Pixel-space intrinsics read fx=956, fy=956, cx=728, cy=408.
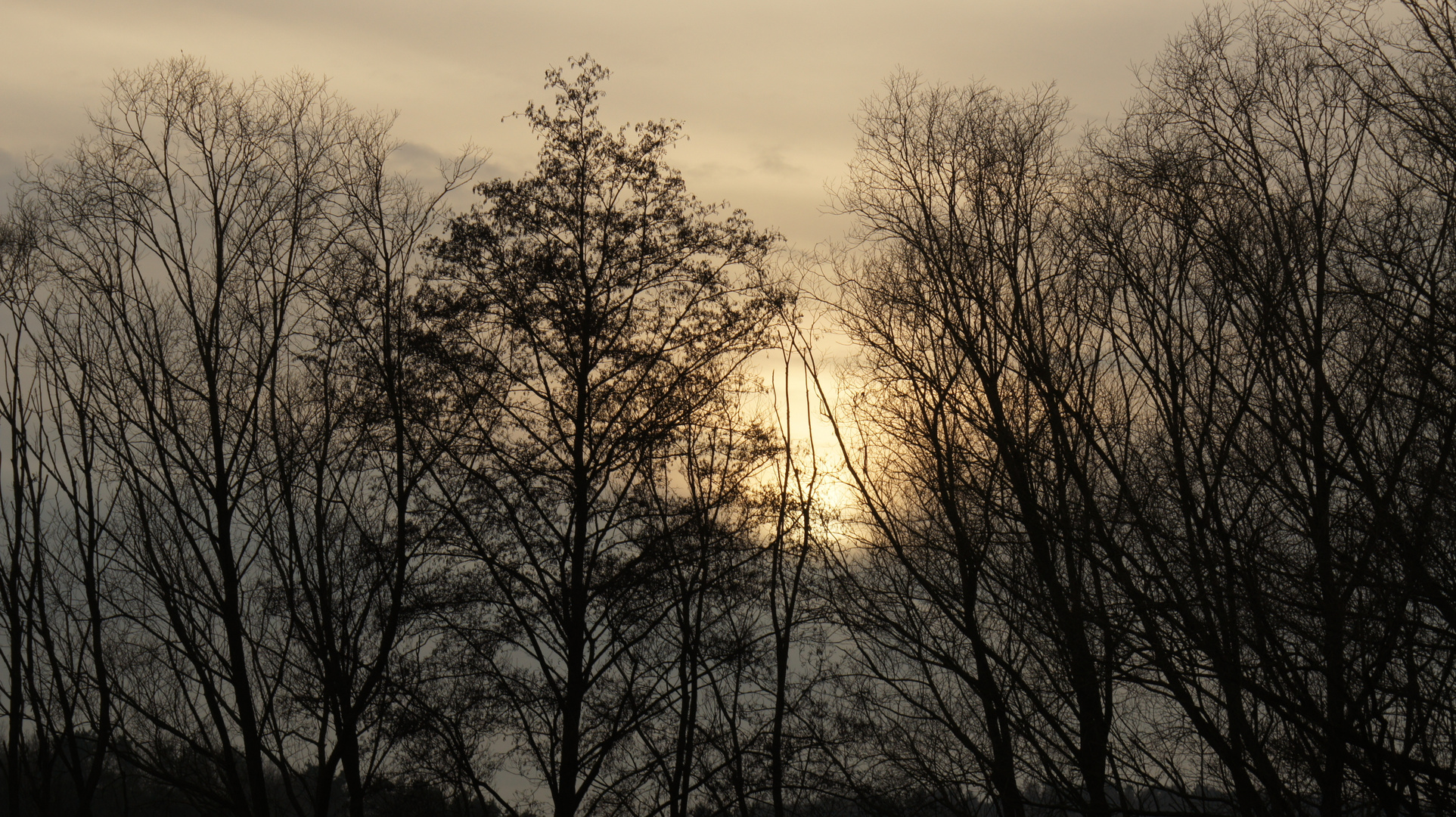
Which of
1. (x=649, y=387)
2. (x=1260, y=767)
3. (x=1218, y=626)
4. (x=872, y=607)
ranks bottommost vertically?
(x=1260, y=767)

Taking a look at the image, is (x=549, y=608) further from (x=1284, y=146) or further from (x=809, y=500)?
(x=1284, y=146)

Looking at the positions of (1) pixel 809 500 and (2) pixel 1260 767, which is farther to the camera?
(1) pixel 809 500

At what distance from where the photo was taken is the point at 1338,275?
1009cm

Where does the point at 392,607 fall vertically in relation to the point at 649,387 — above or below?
below

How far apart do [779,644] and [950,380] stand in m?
7.54

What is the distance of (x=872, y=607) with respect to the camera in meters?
13.7

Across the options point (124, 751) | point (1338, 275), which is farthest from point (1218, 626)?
point (124, 751)

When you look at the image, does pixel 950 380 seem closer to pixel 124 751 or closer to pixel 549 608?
pixel 549 608

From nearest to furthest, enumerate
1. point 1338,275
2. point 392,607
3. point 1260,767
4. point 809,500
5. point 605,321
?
point 1260,767
point 1338,275
point 392,607
point 605,321
point 809,500

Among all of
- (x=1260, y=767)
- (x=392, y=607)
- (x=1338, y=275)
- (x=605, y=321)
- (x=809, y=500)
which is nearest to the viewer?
(x=1260, y=767)

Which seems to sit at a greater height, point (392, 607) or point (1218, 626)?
point (392, 607)

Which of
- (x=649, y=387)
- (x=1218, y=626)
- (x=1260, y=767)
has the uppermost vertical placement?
(x=649, y=387)

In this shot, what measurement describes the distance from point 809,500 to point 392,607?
7.98 metres

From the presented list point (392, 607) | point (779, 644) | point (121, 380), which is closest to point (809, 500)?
point (779, 644)
